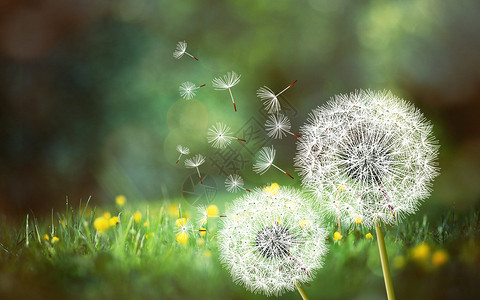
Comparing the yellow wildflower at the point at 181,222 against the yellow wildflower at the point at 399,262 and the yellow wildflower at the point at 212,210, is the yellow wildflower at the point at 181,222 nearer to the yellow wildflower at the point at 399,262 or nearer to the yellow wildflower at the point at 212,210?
the yellow wildflower at the point at 212,210

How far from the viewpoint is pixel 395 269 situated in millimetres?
1211

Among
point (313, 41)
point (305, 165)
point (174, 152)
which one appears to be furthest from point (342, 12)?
point (305, 165)

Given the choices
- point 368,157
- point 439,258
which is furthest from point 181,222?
point 439,258

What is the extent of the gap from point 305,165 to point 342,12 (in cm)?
118

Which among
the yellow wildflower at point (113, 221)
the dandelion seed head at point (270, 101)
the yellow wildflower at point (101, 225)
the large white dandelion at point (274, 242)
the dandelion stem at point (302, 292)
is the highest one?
the dandelion seed head at point (270, 101)

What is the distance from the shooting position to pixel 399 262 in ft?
4.03

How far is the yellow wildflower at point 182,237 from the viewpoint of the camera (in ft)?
4.28

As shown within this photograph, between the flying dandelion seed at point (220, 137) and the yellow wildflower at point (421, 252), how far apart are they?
2.27ft

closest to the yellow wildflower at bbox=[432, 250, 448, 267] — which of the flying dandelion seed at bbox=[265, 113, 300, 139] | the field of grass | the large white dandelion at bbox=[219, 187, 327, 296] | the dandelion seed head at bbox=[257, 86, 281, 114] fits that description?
the field of grass

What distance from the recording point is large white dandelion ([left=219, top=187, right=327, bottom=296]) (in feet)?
3.40

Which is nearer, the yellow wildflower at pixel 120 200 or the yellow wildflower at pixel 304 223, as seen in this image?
the yellow wildflower at pixel 304 223

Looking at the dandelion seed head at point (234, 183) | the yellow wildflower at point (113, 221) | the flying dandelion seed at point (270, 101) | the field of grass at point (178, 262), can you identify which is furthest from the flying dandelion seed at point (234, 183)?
the yellow wildflower at point (113, 221)

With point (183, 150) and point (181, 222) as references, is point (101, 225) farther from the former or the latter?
point (183, 150)

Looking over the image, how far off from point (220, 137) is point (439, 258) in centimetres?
80
